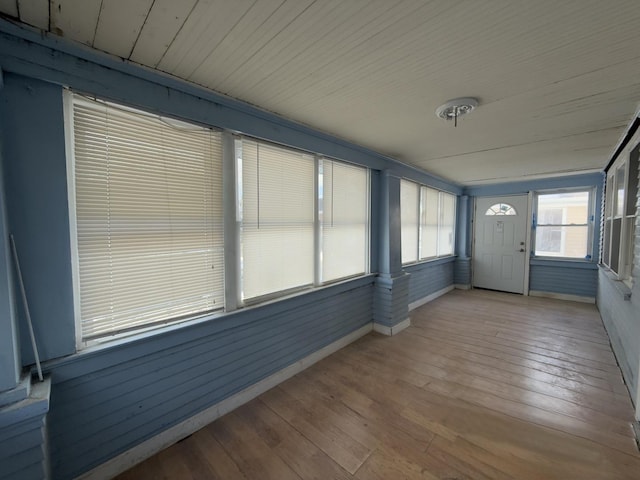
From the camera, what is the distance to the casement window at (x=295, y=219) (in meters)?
2.24

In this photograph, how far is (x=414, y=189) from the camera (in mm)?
4527

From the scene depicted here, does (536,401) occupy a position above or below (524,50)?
below

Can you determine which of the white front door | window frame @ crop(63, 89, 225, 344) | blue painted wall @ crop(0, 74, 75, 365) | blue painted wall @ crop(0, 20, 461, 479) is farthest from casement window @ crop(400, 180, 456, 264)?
blue painted wall @ crop(0, 74, 75, 365)

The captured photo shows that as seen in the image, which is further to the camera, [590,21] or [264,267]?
[264,267]

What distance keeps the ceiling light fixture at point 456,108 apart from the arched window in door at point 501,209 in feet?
14.9

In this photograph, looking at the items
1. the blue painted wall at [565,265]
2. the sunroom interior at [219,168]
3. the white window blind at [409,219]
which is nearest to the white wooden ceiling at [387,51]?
the sunroom interior at [219,168]

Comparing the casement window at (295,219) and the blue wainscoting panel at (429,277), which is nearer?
the casement window at (295,219)

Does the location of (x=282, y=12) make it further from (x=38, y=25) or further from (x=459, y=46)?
(x=38, y=25)

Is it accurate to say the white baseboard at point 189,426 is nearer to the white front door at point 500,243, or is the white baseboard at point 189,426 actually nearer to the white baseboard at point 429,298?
the white baseboard at point 429,298

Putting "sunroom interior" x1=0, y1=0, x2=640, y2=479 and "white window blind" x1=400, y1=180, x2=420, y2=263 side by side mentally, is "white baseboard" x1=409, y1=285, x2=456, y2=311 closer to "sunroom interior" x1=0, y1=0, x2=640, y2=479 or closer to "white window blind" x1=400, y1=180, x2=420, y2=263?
"white window blind" x1=400, y1=180, x2=420, y2=263

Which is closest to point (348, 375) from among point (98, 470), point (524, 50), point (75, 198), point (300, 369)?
point (300, 369)

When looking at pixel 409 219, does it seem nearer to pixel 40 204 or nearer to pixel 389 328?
pixel 389 328

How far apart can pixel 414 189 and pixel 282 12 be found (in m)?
3.80

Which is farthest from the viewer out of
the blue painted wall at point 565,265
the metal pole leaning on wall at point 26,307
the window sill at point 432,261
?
the blue painted wall at point 565,265
